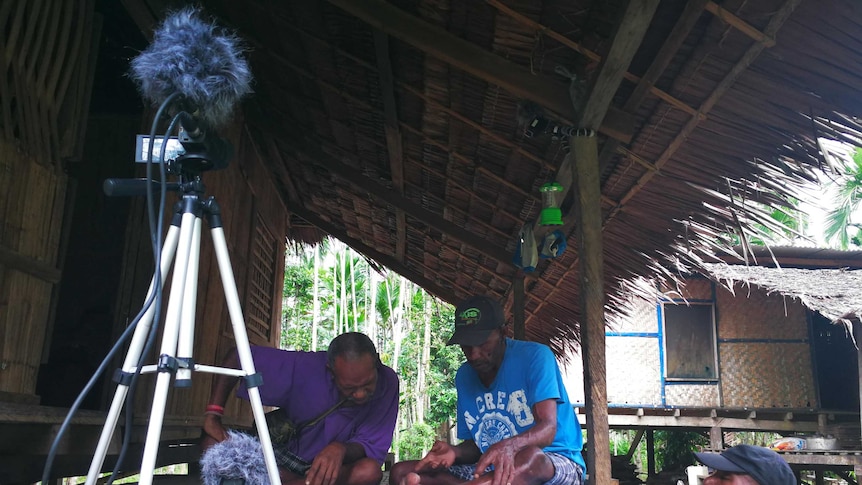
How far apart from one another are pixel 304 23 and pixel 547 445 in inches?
108

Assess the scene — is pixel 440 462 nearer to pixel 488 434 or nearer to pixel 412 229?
pixel 488 434

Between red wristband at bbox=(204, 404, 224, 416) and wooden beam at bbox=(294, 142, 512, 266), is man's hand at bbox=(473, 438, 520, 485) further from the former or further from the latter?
wooden beam at bbox=(294, 142, 512, 266)

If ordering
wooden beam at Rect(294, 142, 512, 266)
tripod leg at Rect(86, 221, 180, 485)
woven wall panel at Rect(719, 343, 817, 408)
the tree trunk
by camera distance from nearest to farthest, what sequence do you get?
tripod leg at Rect(86, 221, 180, 485)
wooden beam at Rect(294, 142, 512, 266)
woven wall panel at Rect(719, 343, 817, 408)
the tree trunk

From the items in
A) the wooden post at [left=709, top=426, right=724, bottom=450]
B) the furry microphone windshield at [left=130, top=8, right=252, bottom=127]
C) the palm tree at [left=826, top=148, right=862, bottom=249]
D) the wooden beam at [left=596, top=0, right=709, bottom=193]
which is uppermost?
the palm tree at [left=826, top=148, right=862, bottom=249]

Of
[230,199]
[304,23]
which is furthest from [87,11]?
[230,199]

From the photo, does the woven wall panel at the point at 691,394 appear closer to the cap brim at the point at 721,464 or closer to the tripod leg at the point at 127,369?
the cap brim at the point at 721,464

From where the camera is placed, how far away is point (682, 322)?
38.6 ft

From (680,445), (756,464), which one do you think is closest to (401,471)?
(756,464)

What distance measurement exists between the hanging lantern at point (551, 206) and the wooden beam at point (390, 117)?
1.10 m

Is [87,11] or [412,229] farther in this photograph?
[412,229]

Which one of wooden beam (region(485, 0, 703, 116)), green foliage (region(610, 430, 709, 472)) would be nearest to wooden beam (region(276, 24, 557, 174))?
wooden beam (region(485, 0, 703, 116))

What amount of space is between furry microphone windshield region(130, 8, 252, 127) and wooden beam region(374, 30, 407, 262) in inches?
71.8

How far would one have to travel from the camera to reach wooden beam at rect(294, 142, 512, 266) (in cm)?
634

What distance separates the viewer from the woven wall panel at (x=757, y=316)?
10.9 meters
